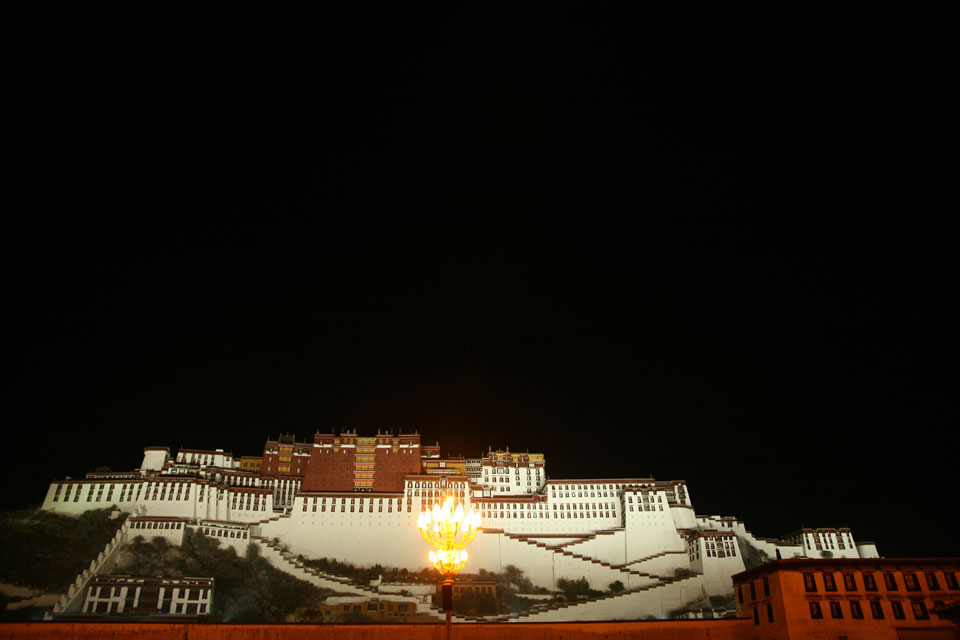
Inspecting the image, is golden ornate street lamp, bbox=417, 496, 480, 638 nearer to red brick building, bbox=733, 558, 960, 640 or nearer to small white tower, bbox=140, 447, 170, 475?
red brick building, bbox=733, 558, 960, 640

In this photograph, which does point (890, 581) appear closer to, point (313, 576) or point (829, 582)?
point (829, 582)

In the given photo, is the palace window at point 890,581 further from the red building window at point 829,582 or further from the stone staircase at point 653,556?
the stone staircase at point 653,556

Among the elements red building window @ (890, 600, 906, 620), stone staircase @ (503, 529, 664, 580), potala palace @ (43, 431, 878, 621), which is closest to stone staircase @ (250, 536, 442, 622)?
potala palace @ (43, 431, 878, 621)

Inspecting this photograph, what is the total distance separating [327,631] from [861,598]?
24449 mm

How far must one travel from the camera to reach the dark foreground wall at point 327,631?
24.2 m

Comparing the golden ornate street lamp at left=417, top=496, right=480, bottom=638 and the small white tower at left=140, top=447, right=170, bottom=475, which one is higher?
the small white tower at left=140, top=447, right=170, bottom=475

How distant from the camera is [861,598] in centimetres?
2892

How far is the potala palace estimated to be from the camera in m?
52.5

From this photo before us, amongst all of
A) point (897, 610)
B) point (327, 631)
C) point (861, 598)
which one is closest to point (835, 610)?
point (861, 598)

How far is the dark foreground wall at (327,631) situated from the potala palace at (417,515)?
67.1 feet

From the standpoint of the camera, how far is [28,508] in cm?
5438

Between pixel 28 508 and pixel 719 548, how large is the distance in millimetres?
60408

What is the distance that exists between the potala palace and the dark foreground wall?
20463 mm

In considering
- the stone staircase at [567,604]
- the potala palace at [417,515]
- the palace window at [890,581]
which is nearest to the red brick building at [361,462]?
the potala palace at [417,515]
